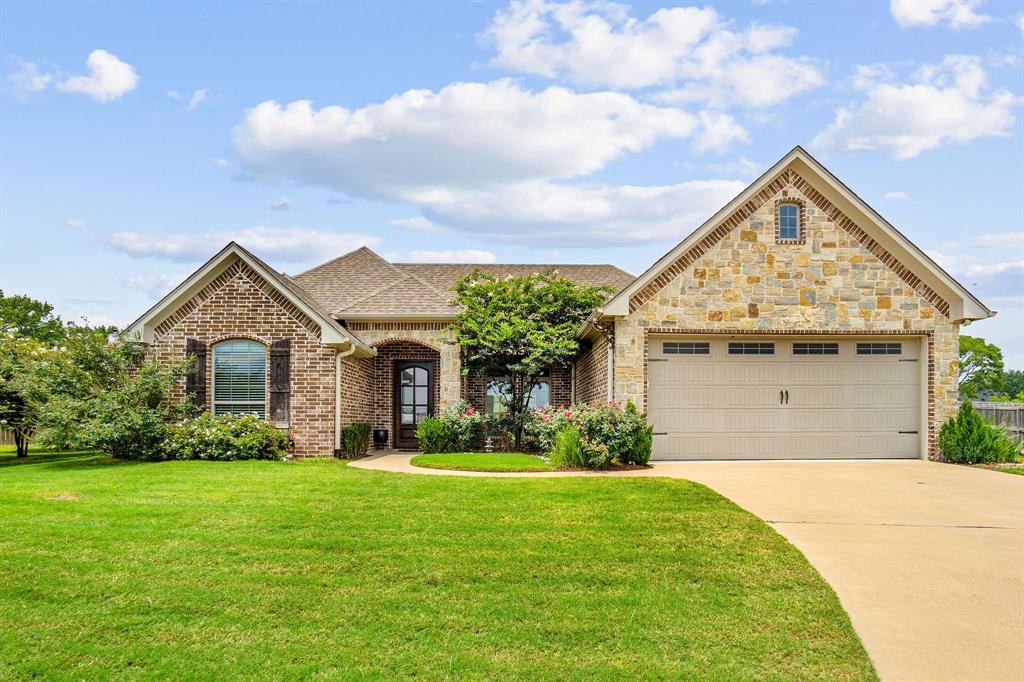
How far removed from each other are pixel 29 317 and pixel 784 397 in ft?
148

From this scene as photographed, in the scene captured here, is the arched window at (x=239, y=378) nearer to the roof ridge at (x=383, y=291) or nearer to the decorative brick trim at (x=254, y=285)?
the decorative brick trim at (x=254, y=285)

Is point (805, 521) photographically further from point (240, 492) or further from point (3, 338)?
point (3, 338)

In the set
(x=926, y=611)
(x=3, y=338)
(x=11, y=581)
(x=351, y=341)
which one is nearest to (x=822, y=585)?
(x=926, y=611)

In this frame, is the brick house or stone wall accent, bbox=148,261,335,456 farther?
stone wall accent, bbox=148,261,335,456

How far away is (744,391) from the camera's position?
54.4 feet

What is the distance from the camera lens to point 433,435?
62.0 feet

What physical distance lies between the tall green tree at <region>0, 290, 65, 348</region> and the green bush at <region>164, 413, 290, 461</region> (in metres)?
33.6

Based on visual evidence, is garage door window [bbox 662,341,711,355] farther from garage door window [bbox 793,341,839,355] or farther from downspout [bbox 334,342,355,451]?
downspout [bbox 334,342,355,451]

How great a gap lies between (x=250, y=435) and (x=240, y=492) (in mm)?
5108

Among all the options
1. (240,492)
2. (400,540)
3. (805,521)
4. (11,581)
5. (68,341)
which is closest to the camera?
(11,581)

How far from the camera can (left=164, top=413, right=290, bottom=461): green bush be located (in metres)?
16.1

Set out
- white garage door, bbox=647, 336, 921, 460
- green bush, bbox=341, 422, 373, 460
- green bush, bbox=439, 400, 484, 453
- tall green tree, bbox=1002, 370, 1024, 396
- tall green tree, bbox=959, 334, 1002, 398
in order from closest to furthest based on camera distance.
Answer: white garage door, bbox=647, 336, 921, 460, green bush, bbox=341, 422, 373, 460, green bush, bbox=439, 400, 484, 453, tall green tree, bbox=959, 334, 1002, 398, tall green tree, bbox=1002, 370, 1024, 396

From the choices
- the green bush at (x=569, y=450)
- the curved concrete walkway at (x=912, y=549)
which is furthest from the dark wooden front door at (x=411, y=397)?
the green bush at (x=569, y=450)

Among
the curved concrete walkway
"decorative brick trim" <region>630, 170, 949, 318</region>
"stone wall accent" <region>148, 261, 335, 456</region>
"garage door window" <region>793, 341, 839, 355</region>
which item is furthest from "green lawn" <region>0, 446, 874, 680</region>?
"garage door window" <region>793, 341, 839, 355</region>
